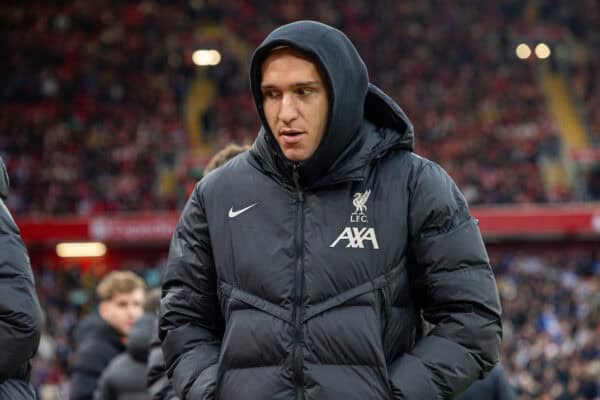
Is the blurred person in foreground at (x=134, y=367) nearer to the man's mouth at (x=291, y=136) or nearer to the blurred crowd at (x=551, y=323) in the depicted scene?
the man's mouth at (x=291, y=136)

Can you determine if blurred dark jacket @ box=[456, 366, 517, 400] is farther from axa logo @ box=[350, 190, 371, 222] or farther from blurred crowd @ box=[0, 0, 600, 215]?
blurred crowd @ box=[0, 0, 600, 215]

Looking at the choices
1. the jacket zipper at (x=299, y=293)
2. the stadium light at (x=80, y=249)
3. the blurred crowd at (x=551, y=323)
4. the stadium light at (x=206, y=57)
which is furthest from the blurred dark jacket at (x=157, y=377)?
the stadium light at (x=206, y=57)

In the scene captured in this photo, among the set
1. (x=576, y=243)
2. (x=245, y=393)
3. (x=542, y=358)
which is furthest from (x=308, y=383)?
(x=576, y=243)

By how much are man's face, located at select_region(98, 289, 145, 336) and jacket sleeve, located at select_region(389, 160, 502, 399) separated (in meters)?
3.39

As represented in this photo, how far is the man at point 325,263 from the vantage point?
2586 mm

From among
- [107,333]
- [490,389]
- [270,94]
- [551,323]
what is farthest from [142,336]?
[551,323]

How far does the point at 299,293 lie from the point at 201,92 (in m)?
29.0

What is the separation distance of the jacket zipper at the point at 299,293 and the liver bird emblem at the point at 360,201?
5.4 inches

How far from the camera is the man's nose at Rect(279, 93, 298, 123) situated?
272 cm

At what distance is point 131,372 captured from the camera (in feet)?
17.0

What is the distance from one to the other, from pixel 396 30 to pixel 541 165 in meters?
8.40

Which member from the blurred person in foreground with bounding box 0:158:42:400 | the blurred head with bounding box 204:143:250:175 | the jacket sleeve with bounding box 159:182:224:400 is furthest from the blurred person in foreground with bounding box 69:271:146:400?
the jacket sleeve with bounding box 159:182:224:400

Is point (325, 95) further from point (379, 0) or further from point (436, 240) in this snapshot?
point (379, 0)

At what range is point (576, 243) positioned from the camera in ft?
83.8
